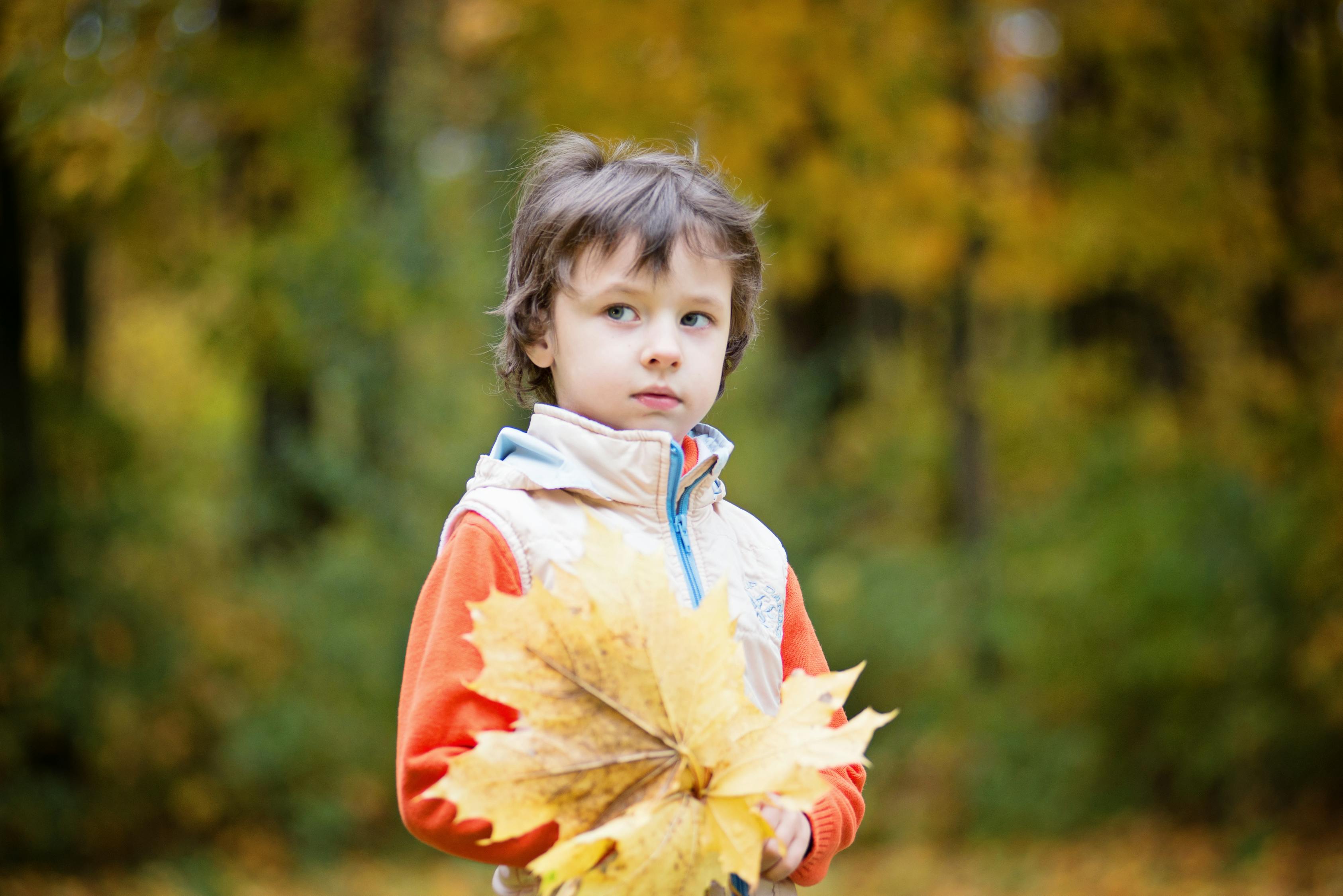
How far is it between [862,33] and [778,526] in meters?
2.58

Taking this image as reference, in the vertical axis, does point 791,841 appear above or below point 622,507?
below

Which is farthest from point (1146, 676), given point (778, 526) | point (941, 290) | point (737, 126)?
point (941, 290)

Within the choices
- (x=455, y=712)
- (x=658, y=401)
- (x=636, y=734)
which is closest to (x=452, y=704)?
(x=455, y=712)

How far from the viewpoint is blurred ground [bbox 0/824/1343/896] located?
5527mm

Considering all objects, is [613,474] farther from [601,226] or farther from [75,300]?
[75,300]

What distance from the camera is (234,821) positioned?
6227 millimetres

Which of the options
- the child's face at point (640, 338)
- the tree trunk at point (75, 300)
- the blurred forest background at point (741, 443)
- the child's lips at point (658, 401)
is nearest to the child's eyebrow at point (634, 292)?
the child's face at point (640, 338)

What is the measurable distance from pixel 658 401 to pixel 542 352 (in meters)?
0.22

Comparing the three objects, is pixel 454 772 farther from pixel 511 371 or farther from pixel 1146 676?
pixel 1146 676

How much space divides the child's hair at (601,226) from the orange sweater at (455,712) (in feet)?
1.17

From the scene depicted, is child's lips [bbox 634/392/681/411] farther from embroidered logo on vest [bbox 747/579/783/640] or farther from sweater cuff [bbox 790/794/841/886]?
sweater cuff [bbox 790/794/841/886]

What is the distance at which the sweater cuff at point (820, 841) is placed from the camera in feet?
5.00

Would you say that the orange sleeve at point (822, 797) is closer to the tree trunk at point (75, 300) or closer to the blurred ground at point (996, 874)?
the blurred ground at point (996, 874)

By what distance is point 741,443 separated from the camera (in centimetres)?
653
